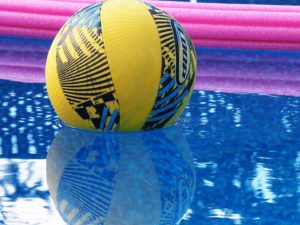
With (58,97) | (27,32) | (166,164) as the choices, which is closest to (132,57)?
(58,97)

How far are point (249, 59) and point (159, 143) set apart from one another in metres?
3.83

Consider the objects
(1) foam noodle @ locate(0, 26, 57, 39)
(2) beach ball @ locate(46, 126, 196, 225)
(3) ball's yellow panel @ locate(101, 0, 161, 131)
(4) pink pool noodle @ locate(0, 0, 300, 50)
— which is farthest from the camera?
(1) foam noodle @ locate(0, 26, 57, 39)

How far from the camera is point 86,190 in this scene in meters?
4.67

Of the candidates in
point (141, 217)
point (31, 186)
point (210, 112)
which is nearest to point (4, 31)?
point (210, 112)

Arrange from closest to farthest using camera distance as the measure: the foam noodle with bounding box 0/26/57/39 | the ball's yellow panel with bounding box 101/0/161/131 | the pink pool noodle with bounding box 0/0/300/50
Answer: the ball's yellow panel with bounding box 101/0/161/131 < the pink pool noodle with bounding box 0/0/300/50 < the foam noodle with bounding box 0/26/57/39

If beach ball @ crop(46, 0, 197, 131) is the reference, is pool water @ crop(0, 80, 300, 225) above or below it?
below

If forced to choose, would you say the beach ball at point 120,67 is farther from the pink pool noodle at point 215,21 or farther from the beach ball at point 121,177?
the pink pool noodle at point 215,21

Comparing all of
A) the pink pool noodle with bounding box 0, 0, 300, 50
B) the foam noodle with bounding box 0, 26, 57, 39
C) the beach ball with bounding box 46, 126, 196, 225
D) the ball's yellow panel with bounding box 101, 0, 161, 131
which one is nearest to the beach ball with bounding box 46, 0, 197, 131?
the ball's yellow panel with bounding box 101, 0, 161, 131

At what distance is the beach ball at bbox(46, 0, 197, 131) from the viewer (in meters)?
5.42

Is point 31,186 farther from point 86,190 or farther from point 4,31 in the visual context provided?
point 4,31

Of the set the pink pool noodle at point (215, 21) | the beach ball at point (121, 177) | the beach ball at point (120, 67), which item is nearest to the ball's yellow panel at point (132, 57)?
the beach ball at point (120, 67)

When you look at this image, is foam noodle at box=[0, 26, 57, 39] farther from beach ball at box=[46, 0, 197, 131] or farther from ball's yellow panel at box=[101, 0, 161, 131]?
ball's yellow panel at box=[101, 0, 161, 131]

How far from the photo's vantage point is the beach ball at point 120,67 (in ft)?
17.8

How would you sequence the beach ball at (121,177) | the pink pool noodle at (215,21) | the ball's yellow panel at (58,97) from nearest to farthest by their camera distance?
the beach ball at (121,177), the ball's yellow panel at (58,97), the pink pool noodle at (215,21)
